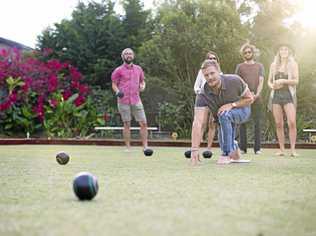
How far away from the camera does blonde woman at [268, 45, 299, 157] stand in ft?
21.4

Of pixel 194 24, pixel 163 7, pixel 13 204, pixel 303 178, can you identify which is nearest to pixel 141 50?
pixel 194 24

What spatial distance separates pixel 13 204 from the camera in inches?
99.0

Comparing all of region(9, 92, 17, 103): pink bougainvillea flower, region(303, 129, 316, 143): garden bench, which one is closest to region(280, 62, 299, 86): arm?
region(303, 129, 316, 143): garden bench

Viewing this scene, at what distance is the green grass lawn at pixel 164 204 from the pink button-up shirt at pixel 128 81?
12.0 ft

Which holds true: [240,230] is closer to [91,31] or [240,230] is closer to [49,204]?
[49,204]

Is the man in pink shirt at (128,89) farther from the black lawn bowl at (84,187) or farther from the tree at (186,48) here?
the black lawn bowl at (84,187)

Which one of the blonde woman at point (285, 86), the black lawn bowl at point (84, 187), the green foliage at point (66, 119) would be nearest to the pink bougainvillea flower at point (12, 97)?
the green foliage at point (66, 119)

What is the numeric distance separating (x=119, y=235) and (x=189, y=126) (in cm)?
1093

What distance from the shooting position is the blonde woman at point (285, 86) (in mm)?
6520

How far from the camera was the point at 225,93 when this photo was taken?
4.97 m

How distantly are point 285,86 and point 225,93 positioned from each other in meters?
1.81

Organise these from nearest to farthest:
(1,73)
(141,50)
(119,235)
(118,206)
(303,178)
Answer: (119,235)
(118,206)
(303,178)
(1,73)
(141,50)

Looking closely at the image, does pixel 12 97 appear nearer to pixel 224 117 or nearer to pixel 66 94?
pixel 66 94

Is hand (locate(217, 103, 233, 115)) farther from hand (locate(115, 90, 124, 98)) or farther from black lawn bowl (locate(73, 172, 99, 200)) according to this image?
hand (locate(115, 90, 124, 98))
